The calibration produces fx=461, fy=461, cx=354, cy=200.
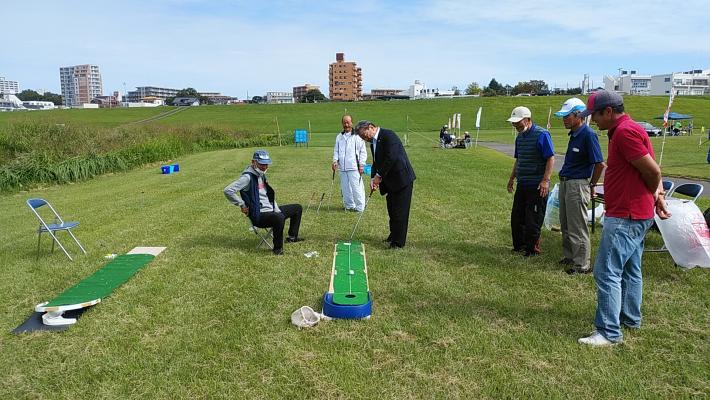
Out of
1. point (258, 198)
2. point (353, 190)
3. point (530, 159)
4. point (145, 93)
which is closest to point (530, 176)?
point (530, 159)

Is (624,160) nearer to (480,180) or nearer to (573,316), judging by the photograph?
(573,316)

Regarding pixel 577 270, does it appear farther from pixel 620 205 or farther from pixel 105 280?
pixel 105 280

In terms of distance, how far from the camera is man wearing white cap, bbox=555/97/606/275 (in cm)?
523

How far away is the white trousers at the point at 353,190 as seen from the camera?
9.16 m

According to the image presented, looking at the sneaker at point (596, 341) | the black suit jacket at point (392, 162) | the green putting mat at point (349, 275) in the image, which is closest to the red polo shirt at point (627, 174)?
the sneaker at point (596, 341)

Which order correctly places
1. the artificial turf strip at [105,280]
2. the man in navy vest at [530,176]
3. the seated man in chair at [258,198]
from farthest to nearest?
the seated man in chair at [258,198] < the man in navy vest at [530,176] < the artificial turf strip at [105,280]

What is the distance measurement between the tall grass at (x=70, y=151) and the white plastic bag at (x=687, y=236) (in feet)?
52.4

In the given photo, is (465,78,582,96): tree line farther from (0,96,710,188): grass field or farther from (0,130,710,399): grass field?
(0,130,710,399): grass field

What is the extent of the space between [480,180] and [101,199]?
10.0 m

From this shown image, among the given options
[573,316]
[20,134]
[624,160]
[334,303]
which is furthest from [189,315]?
[20,134]

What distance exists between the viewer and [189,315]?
14.9ft

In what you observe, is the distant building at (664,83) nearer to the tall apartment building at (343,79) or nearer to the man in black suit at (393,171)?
the tall apartment building at (343,79)

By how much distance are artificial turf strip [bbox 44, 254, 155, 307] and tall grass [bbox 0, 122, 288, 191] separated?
33.6ft

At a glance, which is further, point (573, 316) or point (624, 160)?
point (573, 316)
